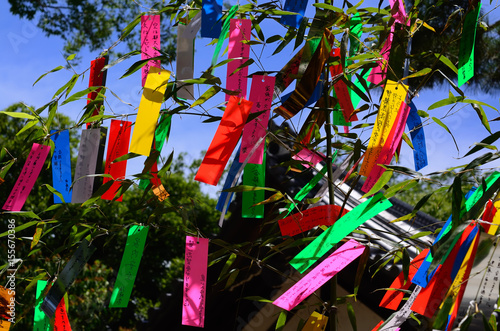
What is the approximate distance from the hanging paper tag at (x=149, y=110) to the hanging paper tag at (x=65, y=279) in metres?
0.33

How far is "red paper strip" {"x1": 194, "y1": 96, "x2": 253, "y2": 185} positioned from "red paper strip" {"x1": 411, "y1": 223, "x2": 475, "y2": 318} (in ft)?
1.49

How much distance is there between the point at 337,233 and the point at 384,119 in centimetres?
25

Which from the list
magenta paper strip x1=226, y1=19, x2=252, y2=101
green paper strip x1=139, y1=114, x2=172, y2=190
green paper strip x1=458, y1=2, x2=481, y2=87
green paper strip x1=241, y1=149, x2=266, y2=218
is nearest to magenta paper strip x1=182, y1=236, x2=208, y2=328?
green paper strip x1=241, y1=149, x2=266, y2=218

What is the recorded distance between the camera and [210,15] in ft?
4.00

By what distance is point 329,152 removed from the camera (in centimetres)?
122

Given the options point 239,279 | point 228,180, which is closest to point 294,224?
point 228,180

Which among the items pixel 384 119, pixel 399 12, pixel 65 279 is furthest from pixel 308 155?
pixel 65 279

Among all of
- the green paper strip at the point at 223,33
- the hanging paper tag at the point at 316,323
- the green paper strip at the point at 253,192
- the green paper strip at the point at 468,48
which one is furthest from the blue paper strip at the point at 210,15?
the hanging paper tag at the point at 316,323

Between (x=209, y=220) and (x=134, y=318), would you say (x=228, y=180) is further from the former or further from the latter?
(x=209, y=220)

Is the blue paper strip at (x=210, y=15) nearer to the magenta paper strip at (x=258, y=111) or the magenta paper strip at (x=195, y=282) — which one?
the magenta paper strip at (x=258, y=111)

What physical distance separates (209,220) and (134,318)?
2.09 m

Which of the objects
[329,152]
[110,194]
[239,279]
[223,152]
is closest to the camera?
[223,152]

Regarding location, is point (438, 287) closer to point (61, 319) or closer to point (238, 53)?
point (238, 53)

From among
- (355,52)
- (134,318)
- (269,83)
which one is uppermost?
(355,52)
